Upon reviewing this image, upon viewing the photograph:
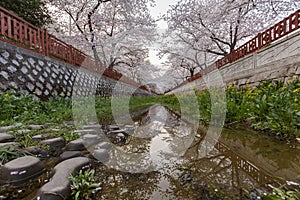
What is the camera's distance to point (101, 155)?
1.94m

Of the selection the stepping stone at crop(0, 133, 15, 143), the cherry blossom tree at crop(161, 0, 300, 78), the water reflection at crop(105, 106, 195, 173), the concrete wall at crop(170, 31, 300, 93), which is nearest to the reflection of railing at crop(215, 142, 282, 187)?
the water reflection at crop(105, 106, 195, 173)

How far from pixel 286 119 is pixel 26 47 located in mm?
7539

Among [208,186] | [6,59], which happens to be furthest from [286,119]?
[6,59]

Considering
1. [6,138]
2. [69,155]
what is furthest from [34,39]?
[69,155]

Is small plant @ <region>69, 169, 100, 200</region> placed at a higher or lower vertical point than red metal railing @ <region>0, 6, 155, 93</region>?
lower

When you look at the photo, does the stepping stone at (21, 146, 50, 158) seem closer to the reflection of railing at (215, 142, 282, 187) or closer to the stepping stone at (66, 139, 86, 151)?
the stepping stone at (66, 139, 86, 151)

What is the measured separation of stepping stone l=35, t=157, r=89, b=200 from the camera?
106cm

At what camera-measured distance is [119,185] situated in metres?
1.31

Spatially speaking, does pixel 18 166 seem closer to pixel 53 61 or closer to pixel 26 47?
pixel 26 47

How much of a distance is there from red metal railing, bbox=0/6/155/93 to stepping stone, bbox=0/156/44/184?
532 centimetres

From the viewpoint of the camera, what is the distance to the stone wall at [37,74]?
201 inches

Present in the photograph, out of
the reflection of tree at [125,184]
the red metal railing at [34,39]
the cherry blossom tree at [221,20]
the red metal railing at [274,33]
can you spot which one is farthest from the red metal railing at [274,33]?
the red metal railing at [34,39]

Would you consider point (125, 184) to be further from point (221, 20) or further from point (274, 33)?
point (221, 20)

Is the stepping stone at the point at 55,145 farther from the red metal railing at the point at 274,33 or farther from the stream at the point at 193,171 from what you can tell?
the red metal railing at the point at 274,33
